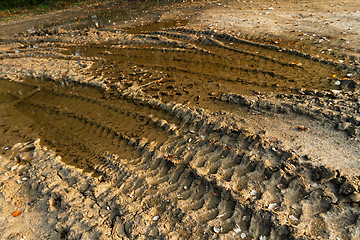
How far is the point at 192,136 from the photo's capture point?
4.23 m

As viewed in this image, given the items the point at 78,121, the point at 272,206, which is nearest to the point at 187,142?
the point at 272,206

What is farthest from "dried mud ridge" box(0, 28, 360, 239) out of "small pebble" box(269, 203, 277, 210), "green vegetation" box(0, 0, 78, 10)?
"green vegetation" box(0, 0, 78, 10)

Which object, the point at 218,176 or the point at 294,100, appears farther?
the point at 294,100

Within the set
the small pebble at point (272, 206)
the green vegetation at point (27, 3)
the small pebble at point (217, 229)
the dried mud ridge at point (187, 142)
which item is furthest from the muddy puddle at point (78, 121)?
the green vegetation at point (27, 3)

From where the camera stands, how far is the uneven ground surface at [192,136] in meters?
2.93

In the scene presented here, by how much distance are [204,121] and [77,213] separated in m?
2.79

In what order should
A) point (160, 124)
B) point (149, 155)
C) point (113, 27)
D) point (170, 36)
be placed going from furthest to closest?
point (113, 27) → point (170, 36) → point (160, 124) → point (149, 155)

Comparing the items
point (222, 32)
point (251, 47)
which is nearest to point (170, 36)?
point (222, 32)

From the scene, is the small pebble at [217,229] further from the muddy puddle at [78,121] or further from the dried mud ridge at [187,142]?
the muddy puddle at [78,121]

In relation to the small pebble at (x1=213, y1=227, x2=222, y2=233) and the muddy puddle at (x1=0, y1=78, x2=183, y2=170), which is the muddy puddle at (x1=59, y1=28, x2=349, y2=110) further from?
the small pebble at (x1=213, y1=227, x2=222, y2=233)

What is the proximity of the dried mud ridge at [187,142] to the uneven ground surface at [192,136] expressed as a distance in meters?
0.02

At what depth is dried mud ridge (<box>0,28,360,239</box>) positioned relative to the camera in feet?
9.41

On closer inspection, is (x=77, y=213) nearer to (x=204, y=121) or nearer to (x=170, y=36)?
(x=204, y=121)

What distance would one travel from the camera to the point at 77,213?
10.5 feet
